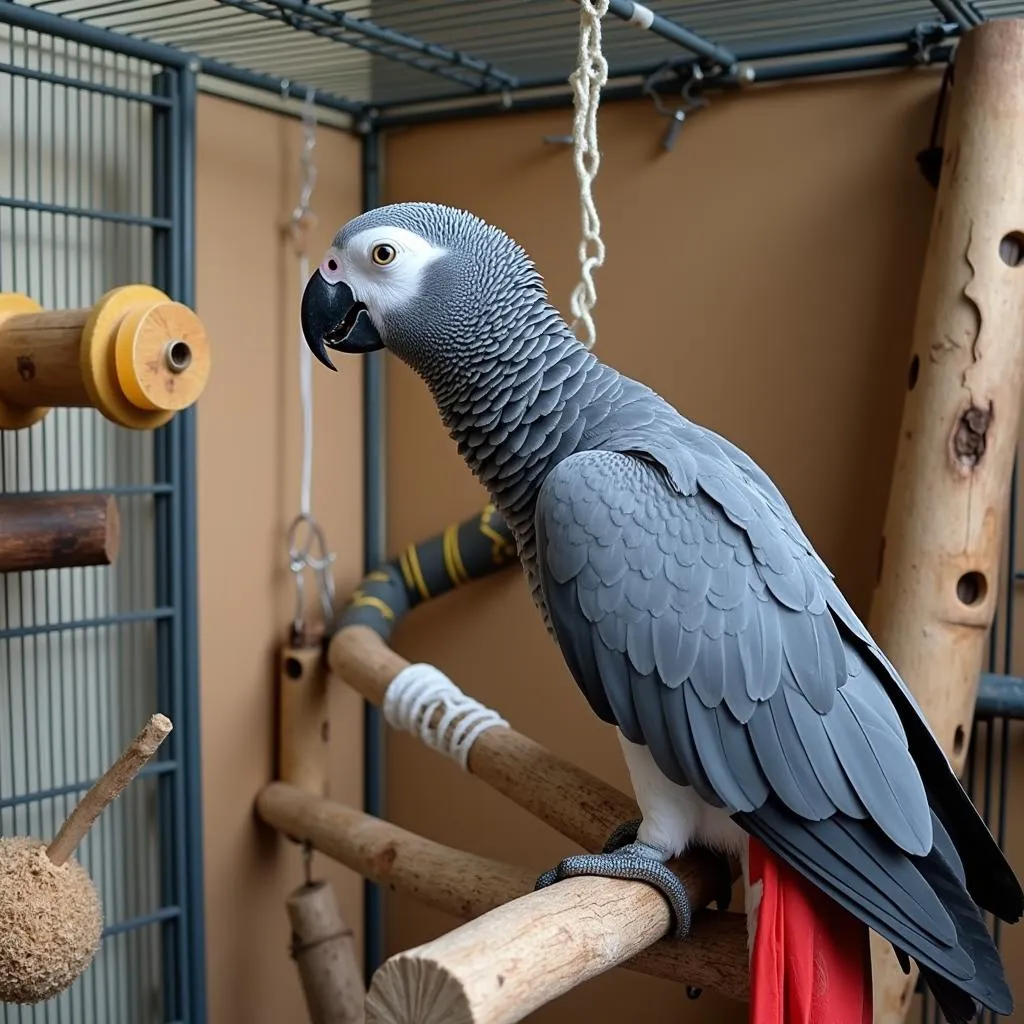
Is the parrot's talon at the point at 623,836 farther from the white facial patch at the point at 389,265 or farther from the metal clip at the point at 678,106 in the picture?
the metal clip at the point at 678,106

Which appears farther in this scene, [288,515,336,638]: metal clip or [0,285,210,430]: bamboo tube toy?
[288,515,336,638]: metal clip

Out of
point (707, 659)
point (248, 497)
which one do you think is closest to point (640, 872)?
point (707, 659)

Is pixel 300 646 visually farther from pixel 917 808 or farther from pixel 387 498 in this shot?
pixel 917 808

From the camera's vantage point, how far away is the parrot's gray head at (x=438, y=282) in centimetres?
89

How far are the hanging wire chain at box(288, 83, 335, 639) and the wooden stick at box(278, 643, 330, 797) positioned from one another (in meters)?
0.05

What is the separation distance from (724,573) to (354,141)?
112cm

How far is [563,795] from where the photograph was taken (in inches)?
41.1

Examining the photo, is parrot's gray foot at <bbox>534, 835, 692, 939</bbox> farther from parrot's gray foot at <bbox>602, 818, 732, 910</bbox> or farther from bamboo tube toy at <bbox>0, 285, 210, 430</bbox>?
bamboo tube toy at <bbox>0, 285, 210, 430</bbox>

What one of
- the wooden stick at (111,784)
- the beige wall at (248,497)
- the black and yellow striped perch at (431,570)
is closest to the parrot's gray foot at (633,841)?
the wooden stick at (111,784)

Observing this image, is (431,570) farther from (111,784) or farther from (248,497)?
(111,784)

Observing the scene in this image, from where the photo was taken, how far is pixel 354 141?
170 cm

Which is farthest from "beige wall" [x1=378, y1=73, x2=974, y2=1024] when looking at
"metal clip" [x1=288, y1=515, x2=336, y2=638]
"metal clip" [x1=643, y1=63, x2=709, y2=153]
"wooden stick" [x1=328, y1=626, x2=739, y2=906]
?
"wooden stick" [x1=328, y1=626, x2=739, y2=906]

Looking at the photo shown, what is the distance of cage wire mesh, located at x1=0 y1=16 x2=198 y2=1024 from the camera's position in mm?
1251

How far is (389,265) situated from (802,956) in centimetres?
60
